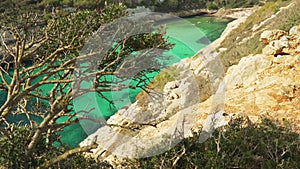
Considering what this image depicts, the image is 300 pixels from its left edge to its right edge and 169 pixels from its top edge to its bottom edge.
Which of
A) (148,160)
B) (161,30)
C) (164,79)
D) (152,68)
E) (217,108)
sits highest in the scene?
(161,30)

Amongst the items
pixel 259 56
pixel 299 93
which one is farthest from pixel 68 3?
pixel 299 93

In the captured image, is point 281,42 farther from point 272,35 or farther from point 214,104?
point 214,104

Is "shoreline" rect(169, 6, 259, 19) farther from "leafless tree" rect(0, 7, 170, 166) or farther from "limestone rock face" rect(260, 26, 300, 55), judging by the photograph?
"leafless tree" rect(0, 7, 170, 166)

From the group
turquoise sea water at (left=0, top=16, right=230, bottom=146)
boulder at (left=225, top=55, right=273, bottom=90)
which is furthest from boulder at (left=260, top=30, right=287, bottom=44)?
turquoise sea water at (left=0, top=16, right=230, bottom=146)

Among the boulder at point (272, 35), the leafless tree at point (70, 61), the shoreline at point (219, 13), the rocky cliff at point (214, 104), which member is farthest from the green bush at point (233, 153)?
the shoreline at point (219, 13)

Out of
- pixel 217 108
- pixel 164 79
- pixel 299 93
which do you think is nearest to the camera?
pixel 299 93

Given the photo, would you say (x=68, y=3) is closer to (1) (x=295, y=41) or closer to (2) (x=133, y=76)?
(1) (x=295, y=41)

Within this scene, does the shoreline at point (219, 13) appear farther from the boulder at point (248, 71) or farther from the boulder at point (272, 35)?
the boulder at point (248, 71)
